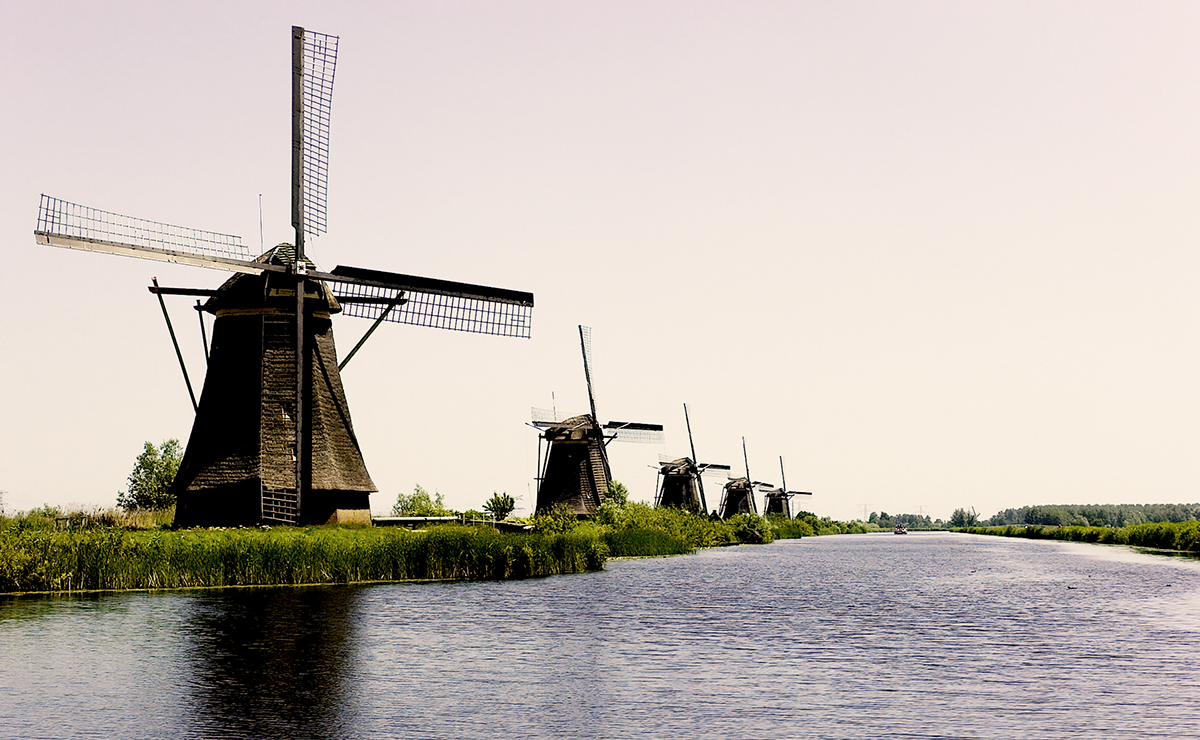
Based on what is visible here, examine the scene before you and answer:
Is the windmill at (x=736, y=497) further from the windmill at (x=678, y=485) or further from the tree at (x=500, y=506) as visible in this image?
the tree at (x=500, y=506)

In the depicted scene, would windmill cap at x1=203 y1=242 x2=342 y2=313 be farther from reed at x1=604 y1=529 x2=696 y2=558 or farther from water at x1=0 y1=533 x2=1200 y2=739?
reed at x1=604 y1=529 x2=696 y2=558

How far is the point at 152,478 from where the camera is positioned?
2692 inches

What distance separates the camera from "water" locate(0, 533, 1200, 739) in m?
13.1

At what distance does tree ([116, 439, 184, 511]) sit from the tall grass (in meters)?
A: 36.1

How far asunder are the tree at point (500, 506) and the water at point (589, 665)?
54.6 feet

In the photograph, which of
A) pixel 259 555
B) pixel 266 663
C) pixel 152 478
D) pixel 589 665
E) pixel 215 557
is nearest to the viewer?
pixel 266 663

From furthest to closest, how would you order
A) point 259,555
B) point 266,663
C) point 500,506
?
1. point 500,506
2. point 259,555
3. point 266,663

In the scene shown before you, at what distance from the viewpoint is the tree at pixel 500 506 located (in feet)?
157

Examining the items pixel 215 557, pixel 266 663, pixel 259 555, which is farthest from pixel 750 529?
pixel 266 663

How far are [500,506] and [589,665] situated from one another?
30826 millimetres

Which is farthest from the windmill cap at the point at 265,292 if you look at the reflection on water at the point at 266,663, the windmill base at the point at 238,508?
the reflection on water at the point at 266,663

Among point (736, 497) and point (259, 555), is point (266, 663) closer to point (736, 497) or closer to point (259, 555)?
point (259, 555)

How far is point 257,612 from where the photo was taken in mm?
23812

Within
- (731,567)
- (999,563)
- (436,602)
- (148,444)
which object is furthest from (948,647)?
(148,444)
